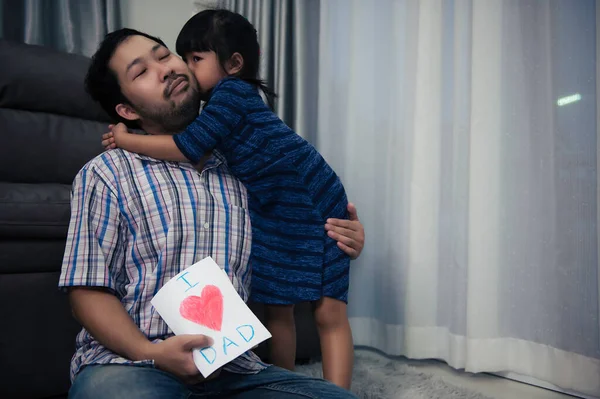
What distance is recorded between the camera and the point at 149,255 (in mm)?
874

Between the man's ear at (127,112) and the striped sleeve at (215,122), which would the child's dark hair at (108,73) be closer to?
the man's ear at (127,112)

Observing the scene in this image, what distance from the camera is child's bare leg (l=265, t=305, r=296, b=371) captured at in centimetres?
115

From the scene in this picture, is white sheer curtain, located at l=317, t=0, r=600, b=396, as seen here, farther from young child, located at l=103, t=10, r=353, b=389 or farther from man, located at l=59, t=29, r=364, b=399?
man, located at l=59, t=29, r=364, b=399

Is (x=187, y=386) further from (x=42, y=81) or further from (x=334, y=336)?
(x=42, y=81)

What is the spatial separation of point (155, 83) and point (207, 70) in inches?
6.8

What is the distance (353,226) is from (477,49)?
0.78m

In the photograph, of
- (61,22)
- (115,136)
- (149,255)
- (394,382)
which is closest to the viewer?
(149,255)

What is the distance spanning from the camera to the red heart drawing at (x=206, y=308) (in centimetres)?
80

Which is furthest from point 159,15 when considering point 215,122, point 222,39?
point 215,122

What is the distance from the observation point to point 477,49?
1.48 m

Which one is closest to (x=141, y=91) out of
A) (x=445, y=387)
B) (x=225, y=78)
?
(x=225, y=78)

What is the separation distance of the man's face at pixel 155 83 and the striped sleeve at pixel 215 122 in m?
0.06

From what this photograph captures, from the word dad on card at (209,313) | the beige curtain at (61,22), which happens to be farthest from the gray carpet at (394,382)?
the beige curtain at (61,22)

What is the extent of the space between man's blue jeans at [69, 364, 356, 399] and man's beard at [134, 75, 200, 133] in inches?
21.3
